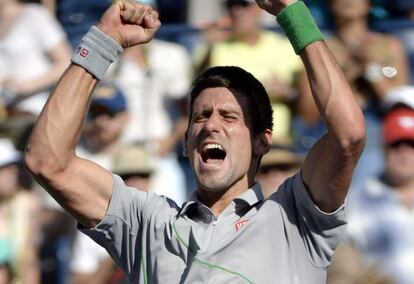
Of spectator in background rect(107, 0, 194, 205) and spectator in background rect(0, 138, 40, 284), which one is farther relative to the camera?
spectator in background rect(107, 0, 194, 205)

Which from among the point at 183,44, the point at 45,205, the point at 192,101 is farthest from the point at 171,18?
the point at 192,101

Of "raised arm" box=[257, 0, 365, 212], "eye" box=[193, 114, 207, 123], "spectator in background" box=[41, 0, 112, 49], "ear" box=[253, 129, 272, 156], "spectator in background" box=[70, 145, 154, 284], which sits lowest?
"spectator in background" box=[70, 145, 154, 284]

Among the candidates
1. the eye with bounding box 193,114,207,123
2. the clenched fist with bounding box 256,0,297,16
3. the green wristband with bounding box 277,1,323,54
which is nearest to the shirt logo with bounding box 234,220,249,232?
the eye with bounding box 193,114,207,123

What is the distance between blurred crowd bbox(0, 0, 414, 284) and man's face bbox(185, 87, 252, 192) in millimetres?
2036

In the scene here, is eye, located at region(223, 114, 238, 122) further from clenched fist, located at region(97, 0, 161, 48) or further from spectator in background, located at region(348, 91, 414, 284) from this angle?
spectator in background, located at region(348, 91, 414, 284)

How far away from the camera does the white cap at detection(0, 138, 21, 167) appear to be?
665 centimetres

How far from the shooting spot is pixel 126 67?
Result: 23.7 feet

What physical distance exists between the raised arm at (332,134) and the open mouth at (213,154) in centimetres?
32

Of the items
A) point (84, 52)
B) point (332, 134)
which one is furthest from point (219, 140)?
point (84, 52)

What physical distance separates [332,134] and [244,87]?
0.45 metres

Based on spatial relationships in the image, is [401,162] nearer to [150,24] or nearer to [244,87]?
[244,87]

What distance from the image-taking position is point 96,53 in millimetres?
3881

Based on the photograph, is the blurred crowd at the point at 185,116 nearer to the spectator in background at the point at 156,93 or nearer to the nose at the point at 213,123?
the spectator in background at the point at 156,93

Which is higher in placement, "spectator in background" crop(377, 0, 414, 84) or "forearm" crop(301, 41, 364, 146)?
"forearm" crop(301, 41, 364, 146)
